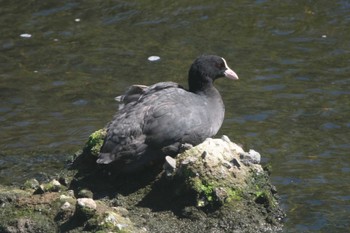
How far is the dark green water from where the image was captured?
28.2ft

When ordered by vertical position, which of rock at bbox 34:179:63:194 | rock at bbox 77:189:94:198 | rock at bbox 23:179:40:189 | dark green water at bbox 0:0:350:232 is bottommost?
dark green water at bbox 0:0:350:232

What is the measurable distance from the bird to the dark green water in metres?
0.99

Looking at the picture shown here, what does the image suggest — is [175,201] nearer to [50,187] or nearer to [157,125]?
[157,125]

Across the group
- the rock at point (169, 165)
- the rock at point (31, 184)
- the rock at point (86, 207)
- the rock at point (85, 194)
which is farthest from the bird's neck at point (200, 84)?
the rock at point (86, 207)

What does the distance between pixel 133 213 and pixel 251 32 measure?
601cm

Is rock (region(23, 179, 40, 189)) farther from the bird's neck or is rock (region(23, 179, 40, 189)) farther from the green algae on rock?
the bird's neck

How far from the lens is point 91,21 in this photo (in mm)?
13453

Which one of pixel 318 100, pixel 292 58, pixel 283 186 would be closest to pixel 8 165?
pixel 283 186

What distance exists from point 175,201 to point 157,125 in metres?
0.79

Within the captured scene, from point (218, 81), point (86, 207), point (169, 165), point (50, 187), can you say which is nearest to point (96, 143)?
point (50, 187)

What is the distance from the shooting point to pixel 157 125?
7.53 m

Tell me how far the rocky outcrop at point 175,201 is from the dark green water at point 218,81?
0.45 meters

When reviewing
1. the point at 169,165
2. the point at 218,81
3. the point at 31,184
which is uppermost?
the point at 169,165

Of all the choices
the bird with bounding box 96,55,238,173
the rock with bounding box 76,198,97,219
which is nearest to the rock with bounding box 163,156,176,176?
the bird with bounding box 96,55,238,173
